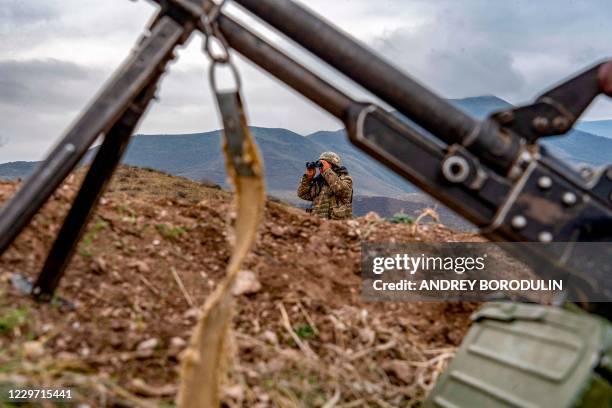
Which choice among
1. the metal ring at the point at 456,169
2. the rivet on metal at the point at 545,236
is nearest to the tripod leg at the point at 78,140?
the metal ring at the point at 456,169

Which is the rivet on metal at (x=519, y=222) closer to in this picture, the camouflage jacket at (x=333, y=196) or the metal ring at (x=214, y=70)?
the metal ring at (x=214, y=70)

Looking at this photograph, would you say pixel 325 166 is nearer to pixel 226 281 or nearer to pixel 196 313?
pixel 196 313

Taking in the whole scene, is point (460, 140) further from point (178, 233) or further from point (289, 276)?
point (178, 233)

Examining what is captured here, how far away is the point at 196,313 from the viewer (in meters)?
3.83

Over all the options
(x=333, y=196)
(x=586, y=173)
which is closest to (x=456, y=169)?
(x=586, y=173)

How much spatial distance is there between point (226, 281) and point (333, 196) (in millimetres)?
7112

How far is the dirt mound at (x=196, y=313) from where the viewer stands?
3.24 m

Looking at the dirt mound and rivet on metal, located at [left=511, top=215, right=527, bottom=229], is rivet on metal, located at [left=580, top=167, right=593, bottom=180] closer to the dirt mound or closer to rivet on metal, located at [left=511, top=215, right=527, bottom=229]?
rivet on metal, located at [left=511, top=215, right=527, bottom=229]

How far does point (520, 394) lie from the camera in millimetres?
2785

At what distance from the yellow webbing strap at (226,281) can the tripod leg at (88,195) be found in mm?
600

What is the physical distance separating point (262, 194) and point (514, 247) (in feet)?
3.54

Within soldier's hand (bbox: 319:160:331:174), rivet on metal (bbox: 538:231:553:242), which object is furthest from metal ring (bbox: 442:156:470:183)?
soldier's hand (bbox: 319:160:331:174)

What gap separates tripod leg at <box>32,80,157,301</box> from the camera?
337 cm

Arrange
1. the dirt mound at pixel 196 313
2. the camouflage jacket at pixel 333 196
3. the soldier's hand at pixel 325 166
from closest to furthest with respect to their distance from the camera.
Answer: the dirt mound at pixel 196 313, the camouflage jacket at pixel 333 196, the soldier's hand at pixel 325 166
